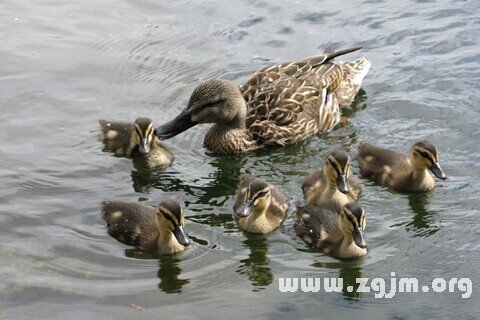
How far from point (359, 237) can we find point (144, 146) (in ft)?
6.62

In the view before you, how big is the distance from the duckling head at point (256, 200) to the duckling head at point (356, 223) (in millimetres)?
574

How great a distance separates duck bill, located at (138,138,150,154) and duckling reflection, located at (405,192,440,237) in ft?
6.54

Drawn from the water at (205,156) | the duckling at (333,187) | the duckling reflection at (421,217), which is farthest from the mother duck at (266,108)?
the duckling reflection at (421,217)

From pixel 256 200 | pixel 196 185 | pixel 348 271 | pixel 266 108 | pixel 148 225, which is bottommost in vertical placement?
pixel 348 271

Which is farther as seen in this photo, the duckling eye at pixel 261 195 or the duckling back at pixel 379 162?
the duckling back at pixel 379 162

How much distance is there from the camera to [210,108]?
7996mm

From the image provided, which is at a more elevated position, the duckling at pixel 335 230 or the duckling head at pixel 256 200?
the duckling head at pixel 256 200

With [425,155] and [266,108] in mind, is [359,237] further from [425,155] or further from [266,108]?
[266,108]

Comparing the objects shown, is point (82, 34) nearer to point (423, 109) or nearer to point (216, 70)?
point (216, 70)

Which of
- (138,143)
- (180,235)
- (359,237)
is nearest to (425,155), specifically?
(359,237)

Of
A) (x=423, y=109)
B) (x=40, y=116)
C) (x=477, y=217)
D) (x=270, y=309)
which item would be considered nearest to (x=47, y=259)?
(x=270, y=309)

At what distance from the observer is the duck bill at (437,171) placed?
284 inches

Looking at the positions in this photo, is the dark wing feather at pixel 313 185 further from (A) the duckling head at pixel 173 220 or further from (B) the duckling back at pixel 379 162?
(A) the duckling head at pixel 173 220

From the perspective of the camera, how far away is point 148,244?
6453mm
